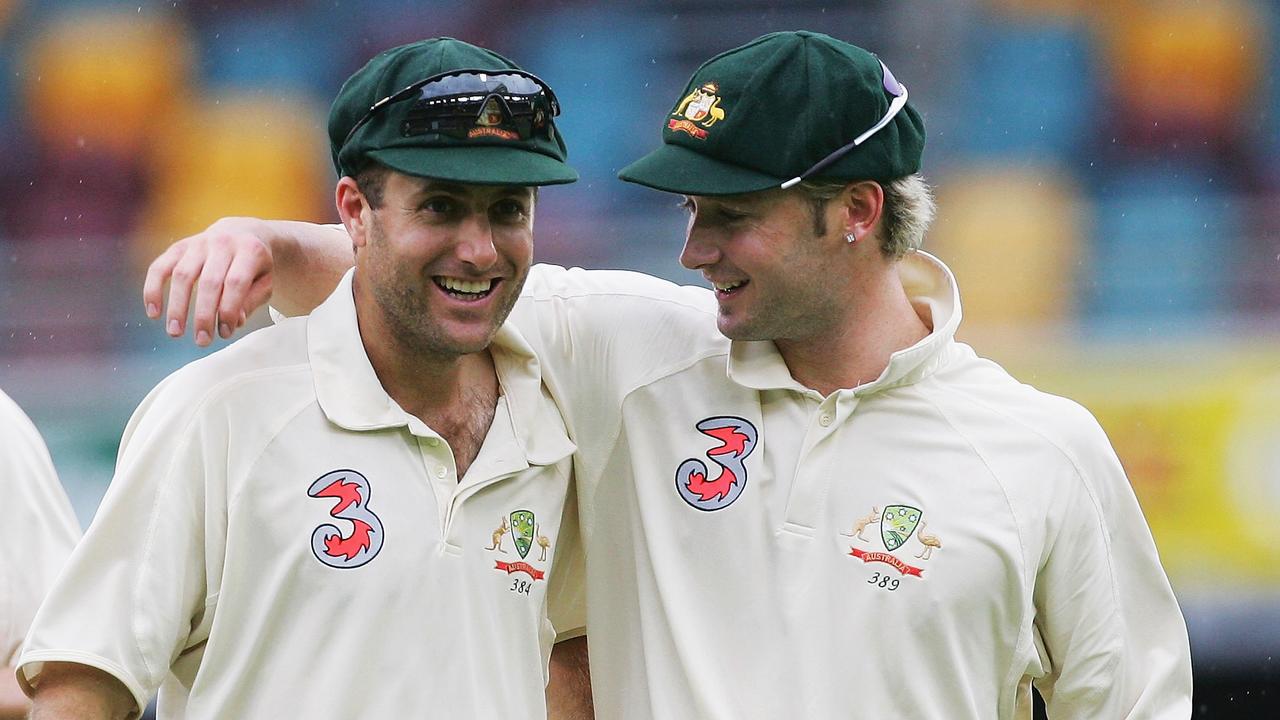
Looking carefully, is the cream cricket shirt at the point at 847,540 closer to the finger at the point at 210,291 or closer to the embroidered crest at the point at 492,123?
the embroidered crest at the point at 492,123

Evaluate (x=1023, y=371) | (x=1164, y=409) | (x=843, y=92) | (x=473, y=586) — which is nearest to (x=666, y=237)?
(x=1023, y=371)

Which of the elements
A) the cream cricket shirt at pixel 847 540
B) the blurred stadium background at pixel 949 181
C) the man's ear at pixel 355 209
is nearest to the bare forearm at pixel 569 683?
the cream cricket shirt at pixel 847 540

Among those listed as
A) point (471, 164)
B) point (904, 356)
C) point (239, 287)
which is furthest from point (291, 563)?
point (904, 356)

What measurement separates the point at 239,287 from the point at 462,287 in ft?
1.20

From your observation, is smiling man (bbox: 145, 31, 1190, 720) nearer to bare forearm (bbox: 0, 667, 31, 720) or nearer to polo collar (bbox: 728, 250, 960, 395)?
polo collar (bbox: 728, 250, 960, 395)

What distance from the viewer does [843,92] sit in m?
3.21

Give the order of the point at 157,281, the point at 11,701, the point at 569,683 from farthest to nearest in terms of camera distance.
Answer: the point at 569,683
the point at 11,701
the point at 157,281

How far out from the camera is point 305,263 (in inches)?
122

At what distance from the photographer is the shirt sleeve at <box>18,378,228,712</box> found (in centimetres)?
266

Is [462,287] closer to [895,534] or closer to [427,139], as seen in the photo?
[427,139]

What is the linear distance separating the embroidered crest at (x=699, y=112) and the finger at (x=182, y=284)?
0.94 meters

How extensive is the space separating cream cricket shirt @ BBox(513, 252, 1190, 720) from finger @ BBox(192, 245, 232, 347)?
67cm

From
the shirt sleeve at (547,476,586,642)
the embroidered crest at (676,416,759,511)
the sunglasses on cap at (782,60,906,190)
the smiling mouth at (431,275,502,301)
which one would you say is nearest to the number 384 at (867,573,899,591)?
the embroidered crest at (676,416,759,511)

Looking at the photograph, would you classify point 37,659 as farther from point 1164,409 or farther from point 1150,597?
point 1164,409
